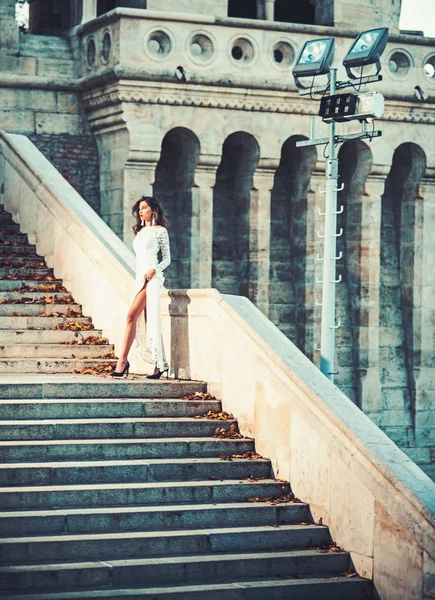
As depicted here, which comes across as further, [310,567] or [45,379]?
[45,379]

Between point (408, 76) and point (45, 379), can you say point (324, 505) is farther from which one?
point (408, 76)

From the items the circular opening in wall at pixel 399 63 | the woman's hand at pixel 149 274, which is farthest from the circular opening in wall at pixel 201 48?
the woman's hand at pixel 149 274

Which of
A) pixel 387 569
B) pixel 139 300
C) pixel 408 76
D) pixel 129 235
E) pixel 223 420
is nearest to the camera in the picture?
pixel 387 569

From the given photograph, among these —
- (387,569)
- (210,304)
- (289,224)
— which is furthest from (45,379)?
(289,224)

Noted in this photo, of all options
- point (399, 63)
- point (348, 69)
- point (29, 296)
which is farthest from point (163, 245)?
point (399, 63)

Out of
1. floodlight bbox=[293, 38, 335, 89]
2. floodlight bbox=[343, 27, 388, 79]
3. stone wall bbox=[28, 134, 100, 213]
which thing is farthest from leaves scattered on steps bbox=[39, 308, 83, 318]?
stone wall bbox=[28, 134, 100, 213]

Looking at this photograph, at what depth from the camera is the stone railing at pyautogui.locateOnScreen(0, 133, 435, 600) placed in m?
12.3

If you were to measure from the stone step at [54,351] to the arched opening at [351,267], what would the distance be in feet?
30.5

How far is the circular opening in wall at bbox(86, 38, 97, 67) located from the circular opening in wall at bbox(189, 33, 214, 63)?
56.4 inches

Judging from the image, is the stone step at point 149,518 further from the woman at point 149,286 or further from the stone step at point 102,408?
the woman at point 149,286

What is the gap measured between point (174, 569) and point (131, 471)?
53.2 inches

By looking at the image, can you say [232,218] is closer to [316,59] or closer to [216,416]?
[316,59]

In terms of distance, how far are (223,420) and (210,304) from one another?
3.92 feet

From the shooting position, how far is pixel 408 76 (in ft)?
82.7
